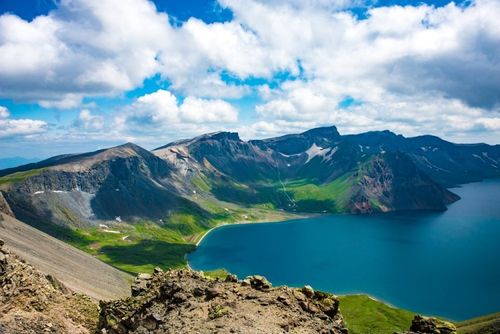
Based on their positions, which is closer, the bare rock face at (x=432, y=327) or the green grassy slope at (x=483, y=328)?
the bare rock face at (x=432, y=327)

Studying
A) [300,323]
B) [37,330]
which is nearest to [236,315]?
[300,323]

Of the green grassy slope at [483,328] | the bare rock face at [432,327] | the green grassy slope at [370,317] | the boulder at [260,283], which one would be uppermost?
the boulder at [260,283]

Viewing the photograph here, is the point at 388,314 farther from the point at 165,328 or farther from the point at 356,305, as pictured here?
the point at 165,328

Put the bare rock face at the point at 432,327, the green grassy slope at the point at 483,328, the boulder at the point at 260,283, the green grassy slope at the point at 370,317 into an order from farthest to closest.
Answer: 1. the green grassy slope at the point at 370,317
2. the green grassy slope at the point at 483,328
3. the boulder at the point at 260,283
4. the bare rock face at the point at 432,327

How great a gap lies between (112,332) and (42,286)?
38.4 ft

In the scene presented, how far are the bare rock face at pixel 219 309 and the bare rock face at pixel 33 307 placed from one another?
4119mm

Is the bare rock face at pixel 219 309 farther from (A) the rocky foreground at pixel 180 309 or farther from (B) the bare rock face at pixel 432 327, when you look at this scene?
(B) the bare rock face at pixel 432 327

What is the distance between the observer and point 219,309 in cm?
3584

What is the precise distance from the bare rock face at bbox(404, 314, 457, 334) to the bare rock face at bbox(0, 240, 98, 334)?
35.5m

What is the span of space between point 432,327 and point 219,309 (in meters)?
20.2

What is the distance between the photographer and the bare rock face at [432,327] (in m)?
37.7

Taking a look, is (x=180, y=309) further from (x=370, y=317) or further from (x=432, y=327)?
(x=370, y=317)

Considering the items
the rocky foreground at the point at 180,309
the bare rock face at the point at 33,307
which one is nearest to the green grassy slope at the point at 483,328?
the rocky foreground at the point at 180,309

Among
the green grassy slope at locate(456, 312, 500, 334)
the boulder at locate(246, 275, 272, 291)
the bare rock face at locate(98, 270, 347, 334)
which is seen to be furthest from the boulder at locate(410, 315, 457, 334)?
the green grassy slope at locate(456, 312, 500, 334)
